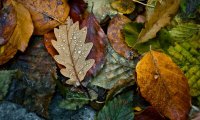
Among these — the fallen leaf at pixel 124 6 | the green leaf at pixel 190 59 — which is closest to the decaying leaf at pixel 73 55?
the fallen leaf at pixel 124 6

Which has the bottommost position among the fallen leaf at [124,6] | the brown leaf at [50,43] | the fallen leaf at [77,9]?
the brown leaf at [50,43]

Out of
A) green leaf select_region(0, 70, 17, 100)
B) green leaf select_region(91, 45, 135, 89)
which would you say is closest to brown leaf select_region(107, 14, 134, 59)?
green leaf select_region(91, 45, 135, 89)

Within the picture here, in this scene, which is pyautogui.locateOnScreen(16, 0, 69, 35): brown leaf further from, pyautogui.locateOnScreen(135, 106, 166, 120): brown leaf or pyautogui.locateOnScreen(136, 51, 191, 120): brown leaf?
pyautogui.locateOnScreen(135, 106, 166, 120): brown leaf

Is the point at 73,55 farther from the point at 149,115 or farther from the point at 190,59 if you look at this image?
the point at 190,59

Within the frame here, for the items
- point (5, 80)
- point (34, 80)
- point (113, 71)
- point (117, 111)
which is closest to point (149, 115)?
point (117, 111)

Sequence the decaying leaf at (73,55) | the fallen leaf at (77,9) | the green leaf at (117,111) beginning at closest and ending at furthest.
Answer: the green leaf at (117,111)
the decaying leaf at (73,55)
the fallen leaf at (77,9)

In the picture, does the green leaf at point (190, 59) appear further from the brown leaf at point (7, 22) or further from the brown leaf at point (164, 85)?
the brown leaf at point (7, 22)
